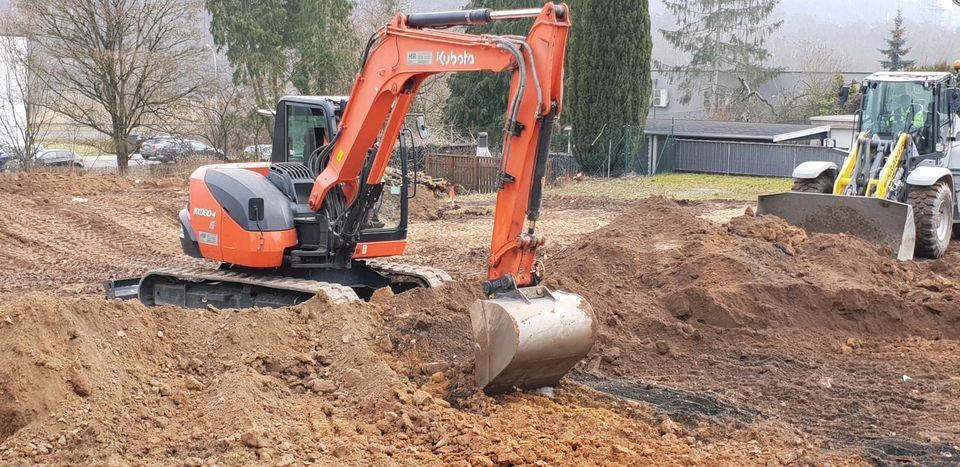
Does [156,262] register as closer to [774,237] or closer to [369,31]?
[774,237]

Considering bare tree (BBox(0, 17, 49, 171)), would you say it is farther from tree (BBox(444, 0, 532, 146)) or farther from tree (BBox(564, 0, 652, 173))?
tree (BBox(564, 0, 652, 173))

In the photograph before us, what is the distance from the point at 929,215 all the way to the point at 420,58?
332 inches

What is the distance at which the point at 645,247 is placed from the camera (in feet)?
38.6

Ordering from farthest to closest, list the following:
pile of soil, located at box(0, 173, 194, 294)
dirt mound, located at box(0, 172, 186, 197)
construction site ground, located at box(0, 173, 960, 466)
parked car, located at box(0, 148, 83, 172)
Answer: parked car, located at box(0, 148, 83, 172) < dirt mound, located at box(0, 172, 186, 197) < pile of soil, located at box(0, 173, 194, 294) < construction site ground, located at box(0, 173, 960, 466)

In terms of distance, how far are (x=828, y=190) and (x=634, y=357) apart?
7.65 meters

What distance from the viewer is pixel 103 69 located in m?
27.2

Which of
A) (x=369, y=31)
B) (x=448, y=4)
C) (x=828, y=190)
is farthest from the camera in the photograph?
(x=448, y=4)

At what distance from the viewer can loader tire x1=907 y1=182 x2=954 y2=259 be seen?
523 inches

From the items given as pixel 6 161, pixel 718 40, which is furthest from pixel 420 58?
pixel 718 40

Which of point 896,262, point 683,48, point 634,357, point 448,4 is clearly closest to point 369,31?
point 683,48

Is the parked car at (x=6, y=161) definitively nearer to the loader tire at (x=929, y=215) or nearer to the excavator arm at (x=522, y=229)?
the loader tire at (x=929, y=215)

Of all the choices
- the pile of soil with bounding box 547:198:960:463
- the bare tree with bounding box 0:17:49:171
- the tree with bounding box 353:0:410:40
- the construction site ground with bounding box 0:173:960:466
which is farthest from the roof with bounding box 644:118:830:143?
the construction site ground with bounding box 0:173:960:466

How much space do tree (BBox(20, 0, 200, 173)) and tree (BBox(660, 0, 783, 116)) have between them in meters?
32.9

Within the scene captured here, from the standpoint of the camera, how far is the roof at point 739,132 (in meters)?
31.4
